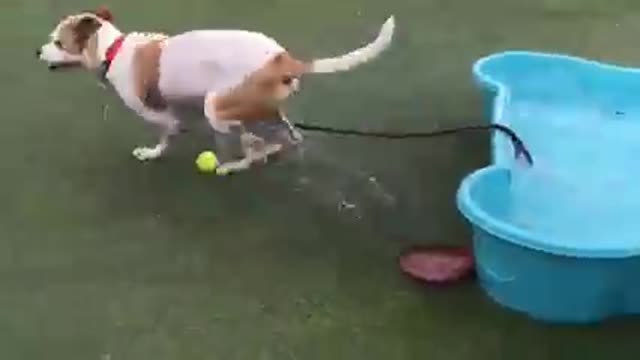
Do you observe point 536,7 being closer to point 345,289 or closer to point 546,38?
point 546,38

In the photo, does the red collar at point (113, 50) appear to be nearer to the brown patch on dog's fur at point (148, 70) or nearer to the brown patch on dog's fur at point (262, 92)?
the brown patch on dog's fur at point (148, 70)

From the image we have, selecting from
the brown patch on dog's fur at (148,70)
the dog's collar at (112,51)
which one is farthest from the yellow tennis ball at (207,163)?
the dog's collar at (112,51)

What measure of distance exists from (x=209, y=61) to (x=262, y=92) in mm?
109

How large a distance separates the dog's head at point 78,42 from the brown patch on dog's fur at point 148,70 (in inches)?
3.5

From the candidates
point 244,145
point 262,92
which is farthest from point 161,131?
point 262,92

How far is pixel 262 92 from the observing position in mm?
1922

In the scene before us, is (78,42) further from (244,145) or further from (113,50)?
(244,145)

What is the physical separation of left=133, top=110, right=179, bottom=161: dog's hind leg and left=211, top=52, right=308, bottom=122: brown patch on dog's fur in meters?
0.16

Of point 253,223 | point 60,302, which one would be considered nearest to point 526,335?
point 253,223

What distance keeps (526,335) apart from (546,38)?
52.3 inches

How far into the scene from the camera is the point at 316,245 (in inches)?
71.2

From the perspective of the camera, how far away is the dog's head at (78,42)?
204cm

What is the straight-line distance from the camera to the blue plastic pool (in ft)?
5.10

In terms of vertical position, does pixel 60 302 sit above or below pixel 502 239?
below
